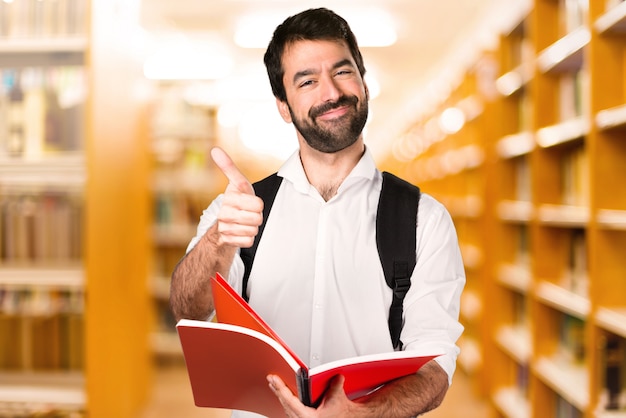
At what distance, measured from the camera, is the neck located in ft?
5.49

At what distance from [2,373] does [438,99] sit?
5.38 meters

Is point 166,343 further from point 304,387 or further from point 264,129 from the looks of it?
point 264,129

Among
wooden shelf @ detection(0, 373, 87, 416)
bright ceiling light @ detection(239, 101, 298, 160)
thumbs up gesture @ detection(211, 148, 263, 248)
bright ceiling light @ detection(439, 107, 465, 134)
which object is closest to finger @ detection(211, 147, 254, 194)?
thumbs up gesture @ detection(211, 148, 263, 248)

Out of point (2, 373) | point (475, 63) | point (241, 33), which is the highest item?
point (241, 33)

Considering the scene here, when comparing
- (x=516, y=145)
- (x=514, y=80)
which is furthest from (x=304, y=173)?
(x=514, y=80)

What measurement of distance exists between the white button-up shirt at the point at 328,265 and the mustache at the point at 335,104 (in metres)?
0.17

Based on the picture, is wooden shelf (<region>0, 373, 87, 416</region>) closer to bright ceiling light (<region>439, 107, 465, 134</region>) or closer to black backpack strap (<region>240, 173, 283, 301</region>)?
black backpack strap (<region>240, 173, 283, 301</region>)

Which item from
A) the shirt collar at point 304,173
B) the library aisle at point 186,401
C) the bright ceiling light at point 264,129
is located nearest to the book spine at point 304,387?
the shirt collar at point 304,173

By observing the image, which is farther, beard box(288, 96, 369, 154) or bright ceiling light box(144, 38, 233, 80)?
bright ceiling light box(144, 38, 233, 80)

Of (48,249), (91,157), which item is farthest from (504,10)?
(48,249)

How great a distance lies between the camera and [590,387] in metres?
2.59

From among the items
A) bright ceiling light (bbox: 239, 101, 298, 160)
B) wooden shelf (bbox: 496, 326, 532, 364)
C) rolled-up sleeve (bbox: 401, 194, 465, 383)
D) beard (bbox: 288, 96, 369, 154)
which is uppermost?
bright ceiling light (bbox: 239, 101, 298, 160)

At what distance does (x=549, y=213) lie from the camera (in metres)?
3.25

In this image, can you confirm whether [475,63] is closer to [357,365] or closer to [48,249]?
[48,249]
